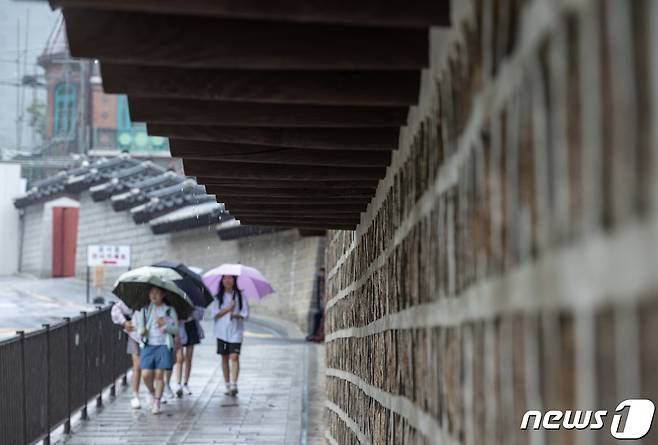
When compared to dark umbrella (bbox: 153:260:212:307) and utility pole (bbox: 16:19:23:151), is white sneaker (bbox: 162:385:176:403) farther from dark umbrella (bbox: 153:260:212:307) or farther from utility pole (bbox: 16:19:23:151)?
utility pole (bbox: 16:19:23:151)

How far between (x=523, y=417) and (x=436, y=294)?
1.21 meters

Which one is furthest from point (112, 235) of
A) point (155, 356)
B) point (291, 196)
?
point (291, 196)

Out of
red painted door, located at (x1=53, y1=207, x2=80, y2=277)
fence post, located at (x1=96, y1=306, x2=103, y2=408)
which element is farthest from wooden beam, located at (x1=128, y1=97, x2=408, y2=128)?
red painted door, located at (x1=53, y1=207, x2=80, y2=277)

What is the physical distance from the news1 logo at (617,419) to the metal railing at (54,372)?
22.9 feet

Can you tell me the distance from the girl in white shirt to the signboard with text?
19.5 m

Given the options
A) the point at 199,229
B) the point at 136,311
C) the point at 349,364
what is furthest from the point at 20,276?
the point at 349,364

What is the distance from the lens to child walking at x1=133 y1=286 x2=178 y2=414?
40.4ft

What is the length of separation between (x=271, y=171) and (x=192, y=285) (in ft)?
25.9

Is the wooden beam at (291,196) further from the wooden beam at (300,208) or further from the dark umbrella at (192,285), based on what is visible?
the dark umbrella at (192,285)

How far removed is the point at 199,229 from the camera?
34.1 m

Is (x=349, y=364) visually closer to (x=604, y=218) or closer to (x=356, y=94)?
(x=356, y=94)

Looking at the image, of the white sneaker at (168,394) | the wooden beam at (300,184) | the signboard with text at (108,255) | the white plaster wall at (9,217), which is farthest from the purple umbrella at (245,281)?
the white plaster wall at (9,217)

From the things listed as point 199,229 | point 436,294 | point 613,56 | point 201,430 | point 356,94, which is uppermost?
point 199,229

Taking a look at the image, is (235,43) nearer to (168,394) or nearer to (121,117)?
(168,394)
